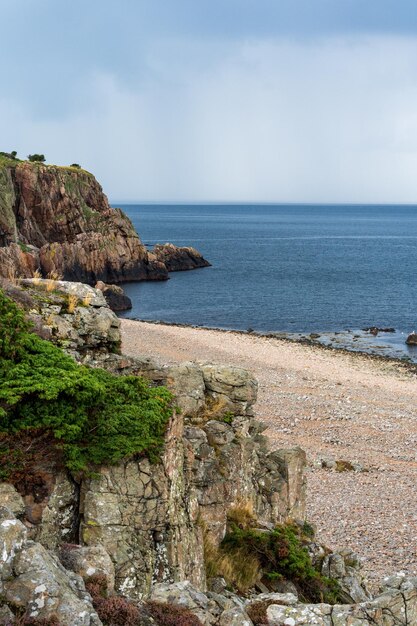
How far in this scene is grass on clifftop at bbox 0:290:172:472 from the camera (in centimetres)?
1010

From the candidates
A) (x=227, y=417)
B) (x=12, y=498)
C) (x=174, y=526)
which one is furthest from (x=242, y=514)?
(x=12, y=498)

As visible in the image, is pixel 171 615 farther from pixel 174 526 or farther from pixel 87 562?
pixel 174 526

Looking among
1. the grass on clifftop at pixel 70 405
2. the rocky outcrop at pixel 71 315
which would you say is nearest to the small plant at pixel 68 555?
the grass on clifftop at pixel 70 405

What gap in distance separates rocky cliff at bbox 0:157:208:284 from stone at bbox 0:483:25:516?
6604 cm

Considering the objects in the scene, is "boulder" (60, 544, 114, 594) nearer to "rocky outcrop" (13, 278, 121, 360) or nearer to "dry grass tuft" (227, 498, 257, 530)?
"dry grass tuft" (227, 498, 257, 530)

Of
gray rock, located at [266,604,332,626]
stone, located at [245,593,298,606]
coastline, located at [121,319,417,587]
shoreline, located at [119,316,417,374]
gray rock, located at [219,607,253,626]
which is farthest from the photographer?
shoreline, located at [119,316,417,374]

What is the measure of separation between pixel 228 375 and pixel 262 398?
20.7m

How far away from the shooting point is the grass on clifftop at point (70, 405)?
10.1m

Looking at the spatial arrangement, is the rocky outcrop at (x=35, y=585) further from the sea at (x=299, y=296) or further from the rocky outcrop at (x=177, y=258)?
the rocky outcrop at (x=177, y=258)

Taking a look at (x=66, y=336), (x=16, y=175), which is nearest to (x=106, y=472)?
(x=66, y=336)

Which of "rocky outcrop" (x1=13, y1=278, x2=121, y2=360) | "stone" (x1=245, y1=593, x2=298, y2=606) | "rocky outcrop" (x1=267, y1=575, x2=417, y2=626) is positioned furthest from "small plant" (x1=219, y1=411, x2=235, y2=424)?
"rocky outcrop" (x1=267, y1=575, x2=417, y2=626)

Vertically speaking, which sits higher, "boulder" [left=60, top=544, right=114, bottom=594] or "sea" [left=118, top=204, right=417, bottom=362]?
"boulder" [left=60, top=544, right=114, bottom=594]

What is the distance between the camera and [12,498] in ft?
31.9

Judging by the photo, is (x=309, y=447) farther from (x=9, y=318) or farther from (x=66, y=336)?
(x=9, y=318)
